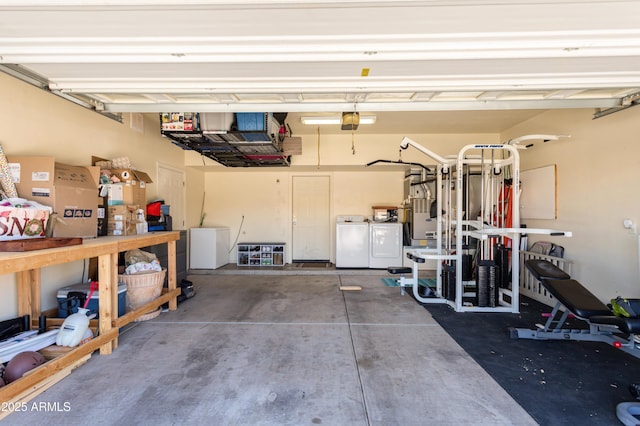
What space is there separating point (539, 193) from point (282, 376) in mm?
4588

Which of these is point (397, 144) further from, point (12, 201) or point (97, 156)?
point (12, 201)

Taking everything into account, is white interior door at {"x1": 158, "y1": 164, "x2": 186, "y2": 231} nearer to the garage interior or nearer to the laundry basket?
the garage interior

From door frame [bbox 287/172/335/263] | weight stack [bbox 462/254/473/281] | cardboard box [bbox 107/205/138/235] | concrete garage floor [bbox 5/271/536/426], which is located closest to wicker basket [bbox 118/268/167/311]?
concrete garage floor [bbox 5/271/536/426]

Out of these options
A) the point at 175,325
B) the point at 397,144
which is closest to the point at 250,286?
the point at 175,325

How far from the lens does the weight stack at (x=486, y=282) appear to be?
138 inches

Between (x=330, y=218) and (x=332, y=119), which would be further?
(x=330, y=218)

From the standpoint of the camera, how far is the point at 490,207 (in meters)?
4.02

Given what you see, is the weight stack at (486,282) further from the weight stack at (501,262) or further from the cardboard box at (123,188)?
the cardboard box at (123,188)

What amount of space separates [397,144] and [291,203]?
2.80 meters

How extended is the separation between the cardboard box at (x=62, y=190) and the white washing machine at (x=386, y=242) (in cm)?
455

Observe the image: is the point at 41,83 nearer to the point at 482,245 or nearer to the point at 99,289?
the point at 99,289

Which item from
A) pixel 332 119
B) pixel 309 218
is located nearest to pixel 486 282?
pixel 332 119

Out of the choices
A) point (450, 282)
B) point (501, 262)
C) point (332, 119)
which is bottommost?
point (450, 282)

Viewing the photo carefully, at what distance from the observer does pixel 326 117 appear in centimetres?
399
